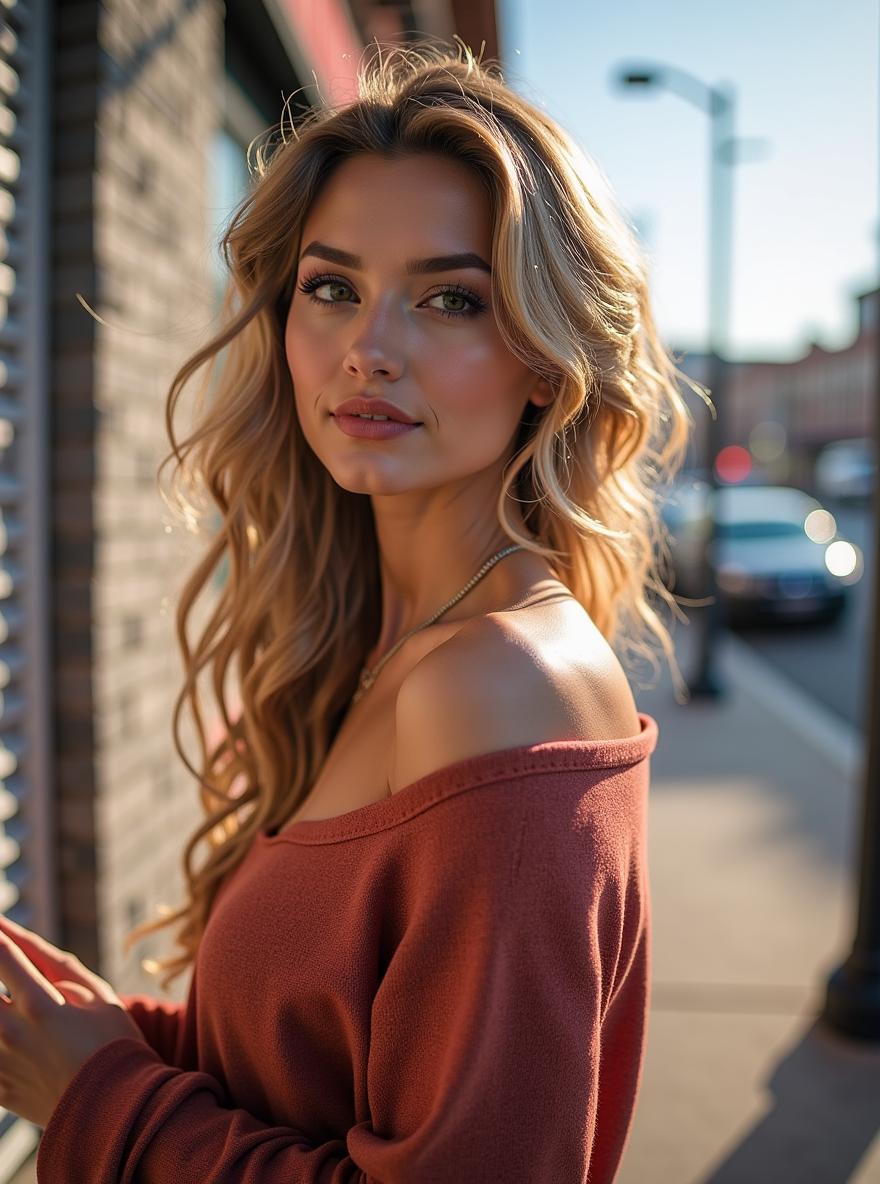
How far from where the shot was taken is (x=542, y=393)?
1.58 metres

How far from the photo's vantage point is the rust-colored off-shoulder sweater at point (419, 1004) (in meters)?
1.09

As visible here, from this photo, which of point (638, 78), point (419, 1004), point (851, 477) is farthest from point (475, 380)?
point (851, 477)

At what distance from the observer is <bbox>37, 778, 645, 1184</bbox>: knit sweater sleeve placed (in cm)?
108

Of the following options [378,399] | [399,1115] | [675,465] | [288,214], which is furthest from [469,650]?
[675,465]

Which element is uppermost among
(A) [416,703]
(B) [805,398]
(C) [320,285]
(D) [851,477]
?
(B) [805,398]

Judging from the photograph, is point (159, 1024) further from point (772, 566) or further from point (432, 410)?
point (772, 566)

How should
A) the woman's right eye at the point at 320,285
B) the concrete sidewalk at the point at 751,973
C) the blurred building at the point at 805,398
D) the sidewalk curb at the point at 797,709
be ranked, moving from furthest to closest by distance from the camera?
the blurred building at the point at 805,398
the sidewalk curb at the point at 797,709
the concrete sidewalk at the point at 751,973
the woman's right eye at the point at 320,285

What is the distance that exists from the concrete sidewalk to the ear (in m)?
2.38

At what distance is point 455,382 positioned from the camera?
1.45 m

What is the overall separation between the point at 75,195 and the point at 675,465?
1.62m

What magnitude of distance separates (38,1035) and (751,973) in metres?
3.44

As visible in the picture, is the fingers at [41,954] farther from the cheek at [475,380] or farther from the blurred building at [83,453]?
the cheek at [475,380]

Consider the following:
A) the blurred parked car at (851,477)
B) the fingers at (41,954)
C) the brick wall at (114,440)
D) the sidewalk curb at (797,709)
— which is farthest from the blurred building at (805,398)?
the fingers at (41,954)

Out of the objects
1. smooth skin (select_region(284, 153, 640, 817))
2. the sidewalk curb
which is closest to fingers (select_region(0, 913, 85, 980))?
smooth skin (select_region(284, 153, 640, 817))
